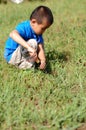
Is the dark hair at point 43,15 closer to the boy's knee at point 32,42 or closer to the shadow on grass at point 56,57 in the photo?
the boy's knee at point 32,42

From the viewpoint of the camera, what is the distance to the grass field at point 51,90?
2645 millimetres

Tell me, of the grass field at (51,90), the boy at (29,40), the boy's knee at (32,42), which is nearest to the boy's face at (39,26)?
the boy at (29,40)

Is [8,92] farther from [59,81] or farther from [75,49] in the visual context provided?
[75,49]

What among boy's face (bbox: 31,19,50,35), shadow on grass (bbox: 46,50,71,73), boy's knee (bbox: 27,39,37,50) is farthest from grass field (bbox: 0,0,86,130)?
boy's face (bbox: 31,19,50,35)

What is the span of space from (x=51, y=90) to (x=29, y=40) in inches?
24.8

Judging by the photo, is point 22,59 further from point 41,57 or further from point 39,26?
point 39,26

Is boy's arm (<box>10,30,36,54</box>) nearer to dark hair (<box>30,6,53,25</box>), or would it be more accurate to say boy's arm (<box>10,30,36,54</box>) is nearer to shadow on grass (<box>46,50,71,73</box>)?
dark hair (<box>30,6,53,25</box>)

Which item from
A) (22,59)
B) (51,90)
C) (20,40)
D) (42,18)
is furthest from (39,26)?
(51,90)

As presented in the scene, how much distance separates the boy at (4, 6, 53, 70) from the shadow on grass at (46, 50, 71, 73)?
0.89 ft

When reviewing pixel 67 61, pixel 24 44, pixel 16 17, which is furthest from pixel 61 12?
pixel 24 44

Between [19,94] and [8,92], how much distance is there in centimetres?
10

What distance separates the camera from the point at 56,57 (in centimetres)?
412

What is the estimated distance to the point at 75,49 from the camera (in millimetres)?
4395

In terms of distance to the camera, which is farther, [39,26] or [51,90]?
[39,26]
